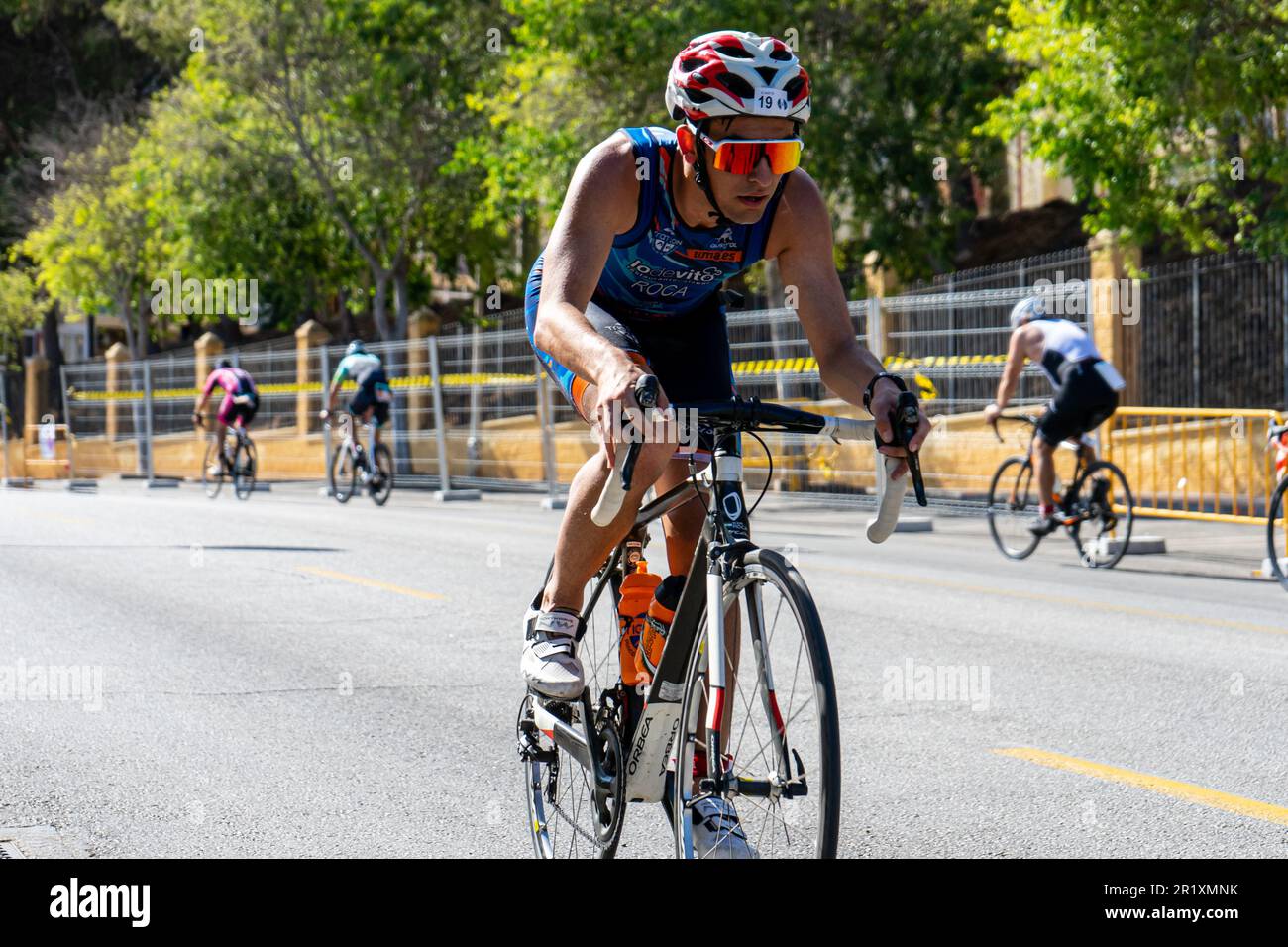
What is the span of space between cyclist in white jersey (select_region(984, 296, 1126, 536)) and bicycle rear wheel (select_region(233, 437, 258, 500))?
13252mm

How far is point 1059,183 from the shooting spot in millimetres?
35000

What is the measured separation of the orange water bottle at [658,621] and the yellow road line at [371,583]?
629 centimetres

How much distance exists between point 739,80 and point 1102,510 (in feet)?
32.4

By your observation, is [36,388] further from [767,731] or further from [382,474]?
[767,731]

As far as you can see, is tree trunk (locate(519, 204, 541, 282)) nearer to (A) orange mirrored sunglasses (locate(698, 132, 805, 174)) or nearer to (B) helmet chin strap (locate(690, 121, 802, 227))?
(B) helmet chin strap (locate(690, 121, 802, 227))

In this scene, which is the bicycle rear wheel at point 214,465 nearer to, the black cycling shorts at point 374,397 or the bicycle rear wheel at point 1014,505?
the black cycling shorts at point 374,397

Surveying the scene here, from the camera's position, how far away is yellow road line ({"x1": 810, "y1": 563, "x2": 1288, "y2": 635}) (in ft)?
30.2

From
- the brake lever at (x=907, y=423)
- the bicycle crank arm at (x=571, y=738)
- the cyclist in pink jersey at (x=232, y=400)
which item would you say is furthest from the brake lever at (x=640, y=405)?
the cyclist in pink jersey at (x=232, y=400)

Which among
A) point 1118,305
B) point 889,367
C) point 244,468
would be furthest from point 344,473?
point 1118,305

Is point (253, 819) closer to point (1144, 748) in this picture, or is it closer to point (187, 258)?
point (1144, 748)

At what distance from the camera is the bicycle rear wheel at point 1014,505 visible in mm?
13516

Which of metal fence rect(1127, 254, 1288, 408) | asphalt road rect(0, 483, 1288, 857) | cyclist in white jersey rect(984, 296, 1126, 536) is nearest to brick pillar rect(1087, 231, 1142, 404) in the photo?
metal fence rect(1127, 254, 1288, 408)
